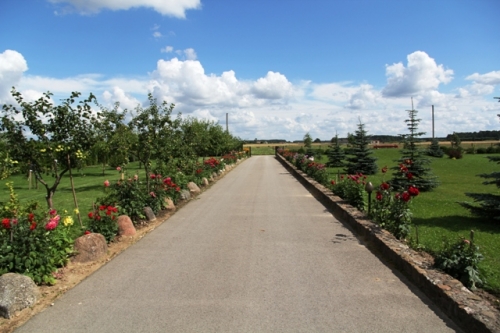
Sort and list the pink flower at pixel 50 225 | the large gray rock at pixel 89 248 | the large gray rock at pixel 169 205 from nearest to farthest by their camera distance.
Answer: the pink flower at pixel 50 225
the large gray rock at pixel 89 248
the large gray rock at pixel 169 205

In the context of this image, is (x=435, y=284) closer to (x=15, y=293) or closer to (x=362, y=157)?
(x=15, y=293)

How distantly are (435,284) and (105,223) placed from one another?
540 centimetres

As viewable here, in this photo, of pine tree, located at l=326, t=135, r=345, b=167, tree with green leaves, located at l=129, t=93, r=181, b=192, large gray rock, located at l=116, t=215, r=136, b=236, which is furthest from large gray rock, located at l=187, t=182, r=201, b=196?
pine tree, located at l=326, t=135, r=345, b=167

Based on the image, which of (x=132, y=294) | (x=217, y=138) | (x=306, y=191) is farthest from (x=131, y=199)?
(x=217, y=138)

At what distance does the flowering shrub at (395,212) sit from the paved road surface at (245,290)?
2.12ft

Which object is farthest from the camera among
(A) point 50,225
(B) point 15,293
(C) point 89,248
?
(C) point 89,248

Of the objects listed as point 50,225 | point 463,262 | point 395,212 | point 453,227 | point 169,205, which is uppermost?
point 50,225

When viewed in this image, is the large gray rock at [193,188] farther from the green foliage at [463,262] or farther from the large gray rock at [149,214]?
the green foliage at [463,262]

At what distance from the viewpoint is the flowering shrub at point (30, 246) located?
468 centimetres

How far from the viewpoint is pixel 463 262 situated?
15.1 feet

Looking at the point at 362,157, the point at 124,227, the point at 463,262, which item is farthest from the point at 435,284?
the point at 362,157

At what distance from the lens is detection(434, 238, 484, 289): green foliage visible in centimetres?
443

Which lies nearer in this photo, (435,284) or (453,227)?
(435,284)

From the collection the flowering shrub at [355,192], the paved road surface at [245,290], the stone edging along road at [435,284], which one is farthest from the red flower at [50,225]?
the flowering shrub at [355,192]
